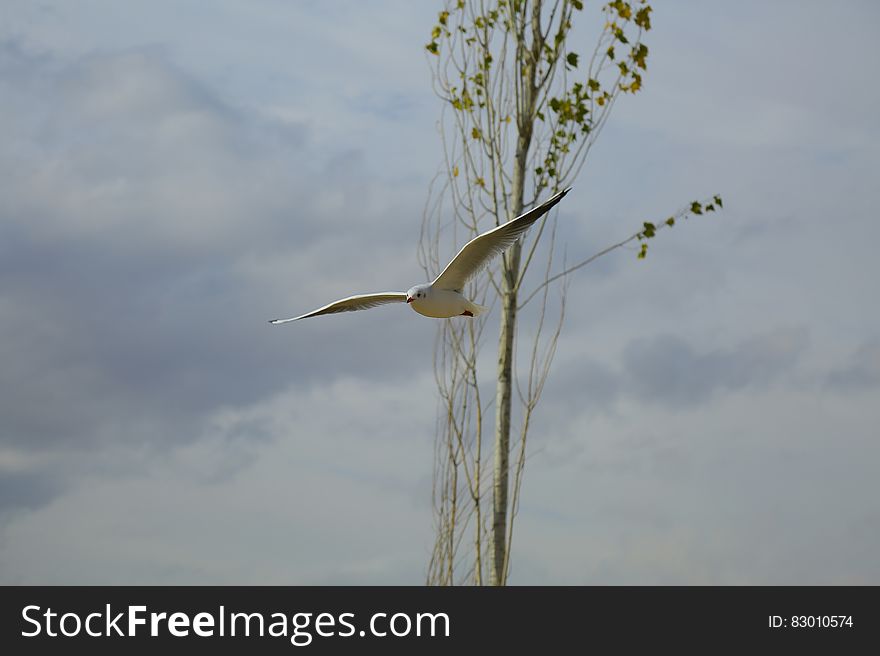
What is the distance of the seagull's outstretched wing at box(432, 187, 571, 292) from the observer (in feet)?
11.2

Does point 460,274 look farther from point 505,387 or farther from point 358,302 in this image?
point 505,387

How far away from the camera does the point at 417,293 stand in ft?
11.3

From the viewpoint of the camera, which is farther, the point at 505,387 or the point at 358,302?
the point at 505,387

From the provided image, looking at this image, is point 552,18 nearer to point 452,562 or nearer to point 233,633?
point 452,562

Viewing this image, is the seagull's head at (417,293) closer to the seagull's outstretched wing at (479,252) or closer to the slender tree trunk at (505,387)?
the seagull's outstretched wing at (479,252)

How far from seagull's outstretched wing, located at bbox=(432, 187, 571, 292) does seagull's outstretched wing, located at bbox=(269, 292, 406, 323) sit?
186 mm

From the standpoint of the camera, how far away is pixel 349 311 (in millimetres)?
3854

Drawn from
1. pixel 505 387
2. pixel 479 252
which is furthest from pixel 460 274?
pixel 505 387

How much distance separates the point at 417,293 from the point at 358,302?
40cm

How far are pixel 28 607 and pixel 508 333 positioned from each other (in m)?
2.78

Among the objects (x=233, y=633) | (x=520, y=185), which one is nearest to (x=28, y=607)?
(x=233, y=633)

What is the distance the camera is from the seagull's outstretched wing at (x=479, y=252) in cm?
341

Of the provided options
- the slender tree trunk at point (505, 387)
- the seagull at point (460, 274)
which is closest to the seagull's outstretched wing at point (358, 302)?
the seagull at point (460, 274)

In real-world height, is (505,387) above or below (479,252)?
above
